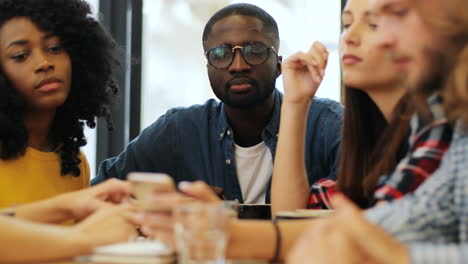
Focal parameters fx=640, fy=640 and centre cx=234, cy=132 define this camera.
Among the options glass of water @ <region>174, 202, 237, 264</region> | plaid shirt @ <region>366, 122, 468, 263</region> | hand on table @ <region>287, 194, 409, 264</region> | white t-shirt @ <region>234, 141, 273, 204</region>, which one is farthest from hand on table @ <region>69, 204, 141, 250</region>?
white t-shirt @ <region>234, 141, 273, 204</region>

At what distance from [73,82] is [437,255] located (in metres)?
Result: 1.85

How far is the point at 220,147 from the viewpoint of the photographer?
9.05ft

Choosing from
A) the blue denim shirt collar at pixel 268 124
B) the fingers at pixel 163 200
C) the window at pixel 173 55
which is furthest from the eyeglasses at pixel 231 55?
the fingers at pixel 163 200

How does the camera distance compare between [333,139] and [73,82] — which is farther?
[333,139]

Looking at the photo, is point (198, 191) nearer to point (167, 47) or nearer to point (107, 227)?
point (107, 227)

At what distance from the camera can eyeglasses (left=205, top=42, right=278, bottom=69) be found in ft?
8.74

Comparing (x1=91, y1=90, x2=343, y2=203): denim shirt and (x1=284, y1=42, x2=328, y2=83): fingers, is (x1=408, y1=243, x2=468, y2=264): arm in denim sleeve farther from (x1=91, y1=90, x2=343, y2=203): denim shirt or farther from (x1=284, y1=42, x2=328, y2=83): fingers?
(x1=91, y1=90, x2=343, y2=203): denim shirt

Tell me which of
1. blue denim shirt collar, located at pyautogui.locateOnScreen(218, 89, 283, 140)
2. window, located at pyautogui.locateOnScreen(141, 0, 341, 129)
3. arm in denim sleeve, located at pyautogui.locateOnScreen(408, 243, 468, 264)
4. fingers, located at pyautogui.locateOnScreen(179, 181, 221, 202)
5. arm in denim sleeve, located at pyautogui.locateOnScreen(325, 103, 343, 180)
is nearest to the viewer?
arm in denim sleeve, located at pyautogui.locateOnScreen(408, 243, 468, 264)

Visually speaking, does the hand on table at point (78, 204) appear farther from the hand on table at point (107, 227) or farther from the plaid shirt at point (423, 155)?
the plaid shirt at point (423, 155)

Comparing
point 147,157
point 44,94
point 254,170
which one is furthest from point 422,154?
point 147,157

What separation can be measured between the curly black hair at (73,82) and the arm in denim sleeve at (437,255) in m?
1.61

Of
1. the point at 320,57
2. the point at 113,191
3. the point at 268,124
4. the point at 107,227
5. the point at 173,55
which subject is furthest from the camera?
the point at 173,55

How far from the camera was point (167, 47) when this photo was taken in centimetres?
401

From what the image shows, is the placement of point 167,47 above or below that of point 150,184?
above
